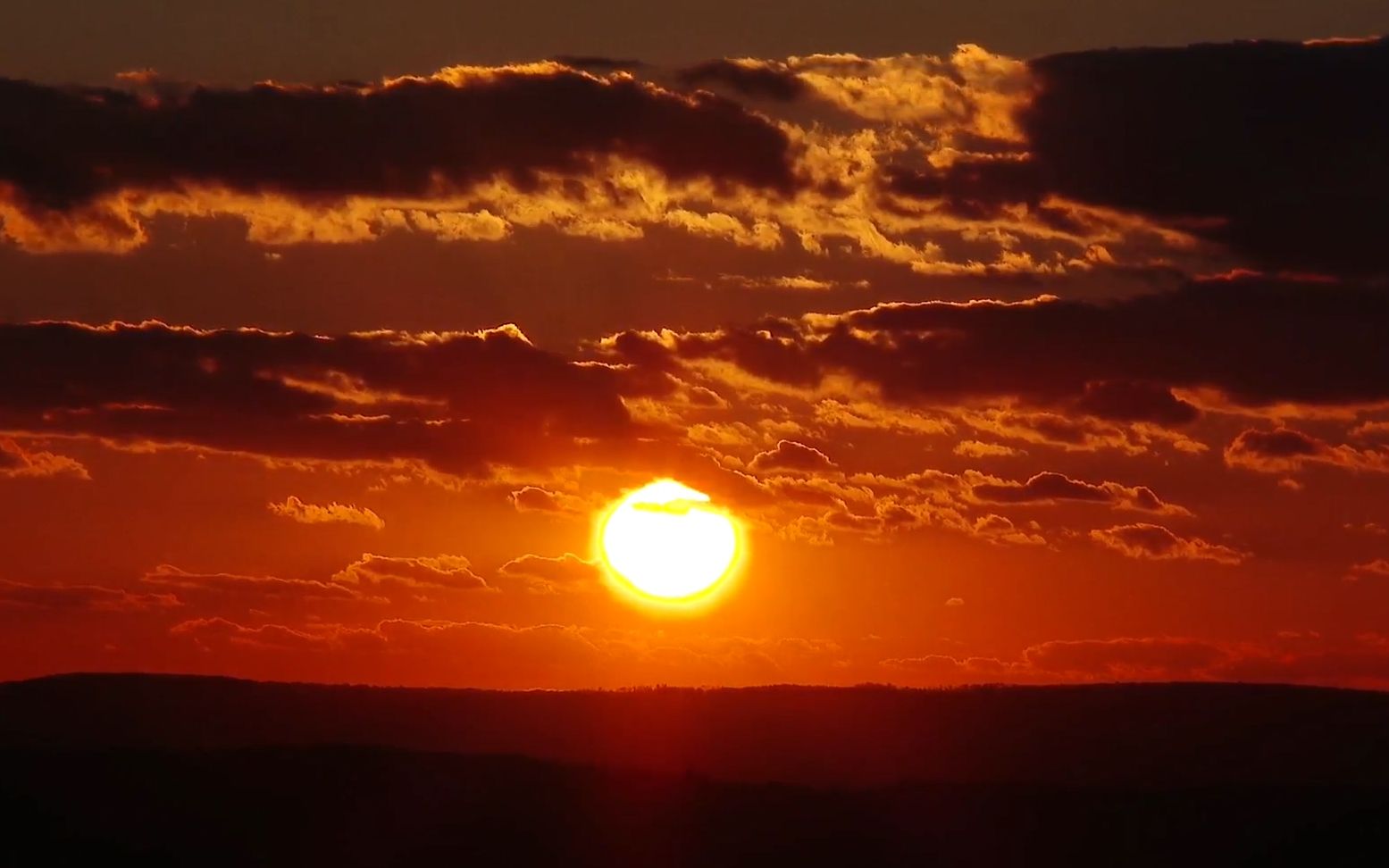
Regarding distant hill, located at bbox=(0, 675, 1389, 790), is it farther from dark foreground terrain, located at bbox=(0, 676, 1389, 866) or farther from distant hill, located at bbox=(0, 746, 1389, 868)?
distant hill, located at bbox=(0, 746, 1389, 868)

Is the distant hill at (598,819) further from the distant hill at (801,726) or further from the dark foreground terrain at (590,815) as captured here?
the distant hill at (801,726)

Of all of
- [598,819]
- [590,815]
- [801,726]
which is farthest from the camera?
[801,726]

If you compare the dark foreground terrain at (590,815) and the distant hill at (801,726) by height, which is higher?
the distant hill at (801,726)

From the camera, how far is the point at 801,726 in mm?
102875

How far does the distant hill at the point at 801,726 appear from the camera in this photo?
94375 mm

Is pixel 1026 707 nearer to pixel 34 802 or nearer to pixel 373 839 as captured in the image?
pixel 373 839

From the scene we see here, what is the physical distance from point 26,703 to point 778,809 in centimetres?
5757

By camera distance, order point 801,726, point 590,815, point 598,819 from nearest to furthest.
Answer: point 598,819 < point 590,815 < point 801,726

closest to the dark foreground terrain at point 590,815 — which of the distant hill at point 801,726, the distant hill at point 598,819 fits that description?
the distant hill at point 598,819

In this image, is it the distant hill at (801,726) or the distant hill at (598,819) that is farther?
the distant hill at (801,726)

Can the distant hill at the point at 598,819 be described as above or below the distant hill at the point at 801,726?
below

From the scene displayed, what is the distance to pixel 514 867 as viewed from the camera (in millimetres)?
56875

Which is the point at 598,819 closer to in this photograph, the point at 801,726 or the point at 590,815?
the point at 590,815

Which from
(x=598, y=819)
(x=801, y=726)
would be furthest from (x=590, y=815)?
(x=801, y=726)
